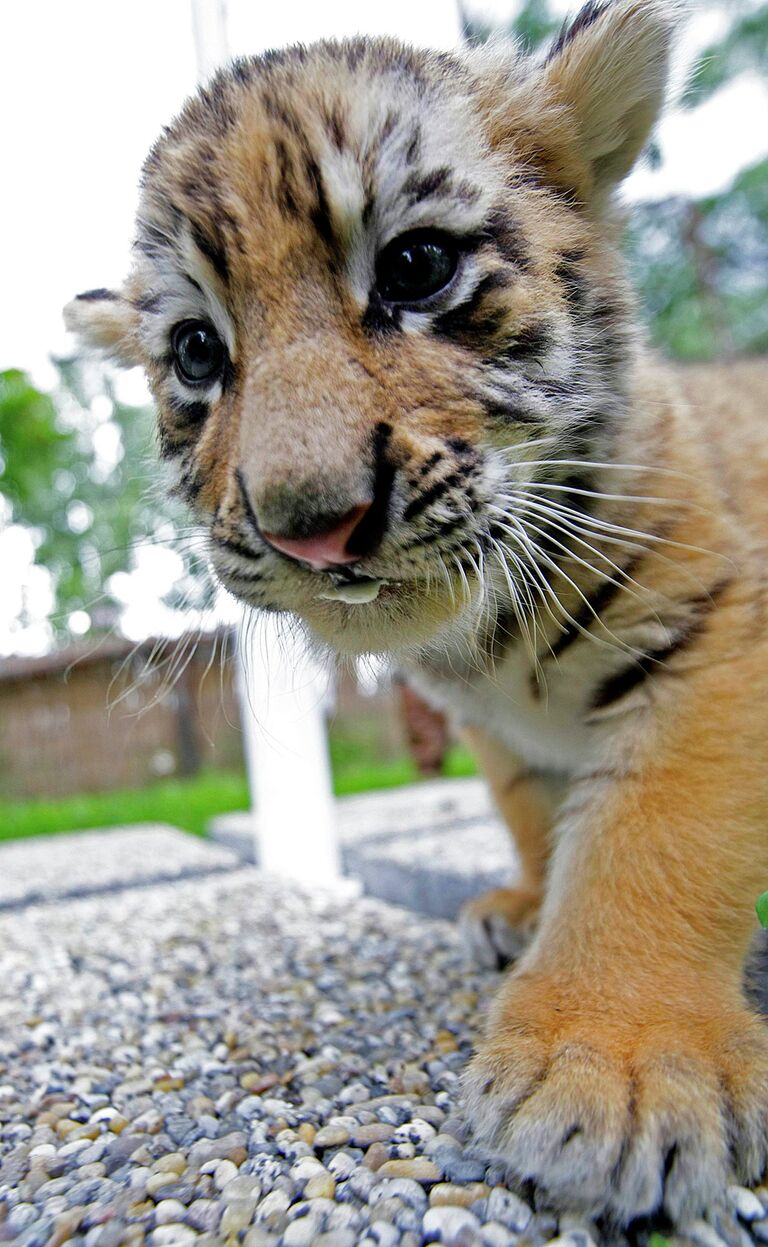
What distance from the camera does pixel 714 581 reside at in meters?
1.68

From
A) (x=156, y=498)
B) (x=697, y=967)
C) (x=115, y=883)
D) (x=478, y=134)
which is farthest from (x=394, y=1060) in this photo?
(x=115, y=883)

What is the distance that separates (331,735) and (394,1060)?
835 cm

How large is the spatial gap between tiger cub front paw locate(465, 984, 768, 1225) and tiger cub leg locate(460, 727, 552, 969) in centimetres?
84

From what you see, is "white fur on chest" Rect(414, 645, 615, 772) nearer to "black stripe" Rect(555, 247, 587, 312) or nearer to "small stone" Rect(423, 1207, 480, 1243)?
"black stripe" Rect(555, 247, 587, 312)

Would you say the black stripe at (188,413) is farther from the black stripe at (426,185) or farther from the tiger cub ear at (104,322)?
the black stripe at (426,185)

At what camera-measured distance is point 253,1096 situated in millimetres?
1486

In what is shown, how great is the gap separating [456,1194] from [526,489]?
3.27 feet

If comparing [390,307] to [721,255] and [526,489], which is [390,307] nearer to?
[526,489]

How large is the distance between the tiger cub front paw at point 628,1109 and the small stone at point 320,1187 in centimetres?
19

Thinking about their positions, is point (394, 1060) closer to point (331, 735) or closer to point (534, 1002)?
point (534, 1002)

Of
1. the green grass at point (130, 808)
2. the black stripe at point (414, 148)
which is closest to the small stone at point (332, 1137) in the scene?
the black stripe at point (414, 148)

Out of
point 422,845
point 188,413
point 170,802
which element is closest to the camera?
point 188,413

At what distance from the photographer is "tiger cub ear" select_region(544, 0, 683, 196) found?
1.67 m

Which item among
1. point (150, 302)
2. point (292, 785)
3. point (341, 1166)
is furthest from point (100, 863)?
point (341, 1166)
